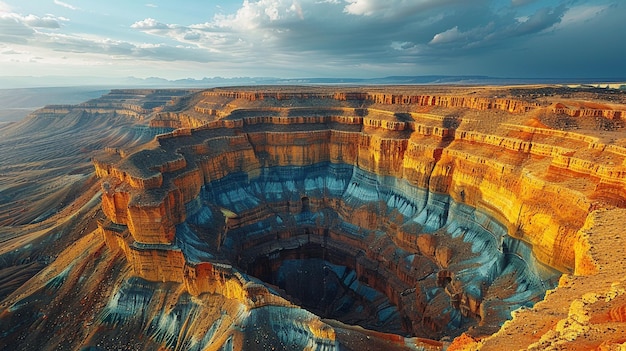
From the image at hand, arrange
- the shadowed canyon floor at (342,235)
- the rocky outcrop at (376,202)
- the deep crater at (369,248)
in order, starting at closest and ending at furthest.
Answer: the shadowed canyon floor at (342,235) < the rocky outcrop at (376,202) < the deep crater at (369,248)

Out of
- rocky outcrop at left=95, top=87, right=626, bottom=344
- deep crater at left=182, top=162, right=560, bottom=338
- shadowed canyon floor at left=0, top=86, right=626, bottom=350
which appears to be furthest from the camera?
deep crater at left=182, top=162, right=560, bottom=338

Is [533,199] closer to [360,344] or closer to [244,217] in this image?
[360,344]

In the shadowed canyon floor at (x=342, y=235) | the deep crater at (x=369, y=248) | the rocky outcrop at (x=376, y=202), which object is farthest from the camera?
the deep crater at (x=369, y=248)

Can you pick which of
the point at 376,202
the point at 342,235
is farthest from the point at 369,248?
the point at 376,202

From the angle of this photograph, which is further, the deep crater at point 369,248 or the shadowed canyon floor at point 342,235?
the deep crater at point 369,248

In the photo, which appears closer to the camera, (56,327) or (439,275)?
(56,327)

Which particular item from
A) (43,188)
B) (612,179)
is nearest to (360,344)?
(612,179)
